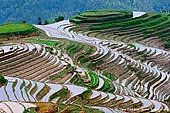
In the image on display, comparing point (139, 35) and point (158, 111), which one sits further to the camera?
point (139, 35)

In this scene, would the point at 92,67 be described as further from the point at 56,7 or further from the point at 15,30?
the point at 56,7

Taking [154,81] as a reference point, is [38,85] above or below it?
above

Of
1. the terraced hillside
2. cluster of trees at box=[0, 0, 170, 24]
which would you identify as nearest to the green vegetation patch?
the terraced hillside

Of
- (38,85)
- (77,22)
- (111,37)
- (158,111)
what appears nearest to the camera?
(158,111)

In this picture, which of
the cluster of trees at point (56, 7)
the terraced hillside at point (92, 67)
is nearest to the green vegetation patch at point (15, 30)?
the terraced hillside at point (92, 67)

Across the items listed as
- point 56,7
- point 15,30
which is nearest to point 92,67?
point 15,30

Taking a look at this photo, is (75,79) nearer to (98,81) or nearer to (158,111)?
(98,81)

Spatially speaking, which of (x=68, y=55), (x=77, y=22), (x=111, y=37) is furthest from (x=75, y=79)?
(x=77, y=22)

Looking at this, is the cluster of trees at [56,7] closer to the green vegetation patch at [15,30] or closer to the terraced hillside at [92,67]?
the terraced hillside at [92,67]
